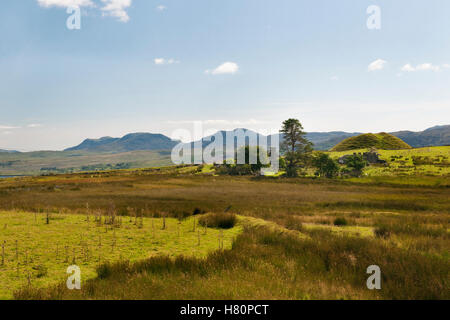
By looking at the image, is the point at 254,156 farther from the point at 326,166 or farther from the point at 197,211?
the point at 197,211

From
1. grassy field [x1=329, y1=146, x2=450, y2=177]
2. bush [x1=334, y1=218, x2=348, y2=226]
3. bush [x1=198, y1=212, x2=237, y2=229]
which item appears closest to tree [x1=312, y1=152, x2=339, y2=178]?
grassy field [x1=329, y1=146, x2=450, y2=177]

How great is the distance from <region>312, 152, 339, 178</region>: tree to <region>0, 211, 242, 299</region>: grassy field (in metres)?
58.9

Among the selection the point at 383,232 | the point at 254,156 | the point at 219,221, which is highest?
the point at 254,156

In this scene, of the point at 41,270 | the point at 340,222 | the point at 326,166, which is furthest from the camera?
the point at 326,166

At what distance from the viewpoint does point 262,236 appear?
12.3m

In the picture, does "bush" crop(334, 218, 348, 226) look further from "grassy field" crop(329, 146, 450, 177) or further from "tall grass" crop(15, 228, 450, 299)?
"grassy field" crop(329, 146, 450, 177)

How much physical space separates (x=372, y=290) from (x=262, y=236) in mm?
5601

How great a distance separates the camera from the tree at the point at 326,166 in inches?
2653

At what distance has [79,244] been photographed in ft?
36.1

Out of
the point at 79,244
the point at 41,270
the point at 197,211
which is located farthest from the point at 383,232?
the point at 41,270

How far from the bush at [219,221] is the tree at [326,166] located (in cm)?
5738

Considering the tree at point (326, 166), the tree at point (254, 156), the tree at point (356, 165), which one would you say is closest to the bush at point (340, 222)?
the tree at point (326, 166)

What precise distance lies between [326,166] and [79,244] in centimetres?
6576
